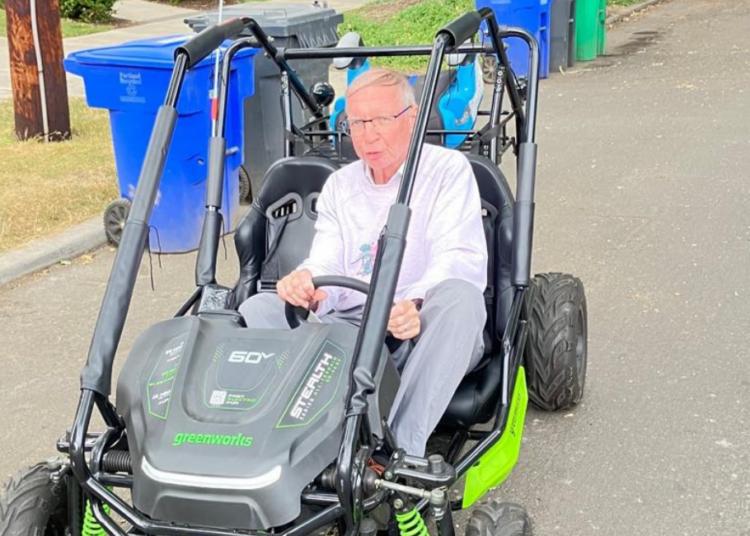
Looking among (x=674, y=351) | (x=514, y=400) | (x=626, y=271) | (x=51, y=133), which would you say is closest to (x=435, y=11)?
(x=51, y=133)

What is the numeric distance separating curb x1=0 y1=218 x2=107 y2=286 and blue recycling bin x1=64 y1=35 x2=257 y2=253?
343 millimetres

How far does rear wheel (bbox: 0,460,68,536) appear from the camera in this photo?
102 inches

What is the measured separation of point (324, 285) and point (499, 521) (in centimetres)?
77

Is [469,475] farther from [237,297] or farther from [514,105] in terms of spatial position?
[514,105]

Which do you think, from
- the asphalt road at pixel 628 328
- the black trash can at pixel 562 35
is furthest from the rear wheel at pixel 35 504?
the black trash can at pixel 562 35

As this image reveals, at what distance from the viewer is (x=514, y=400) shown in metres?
2.98

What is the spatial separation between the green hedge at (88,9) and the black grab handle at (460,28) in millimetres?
14321

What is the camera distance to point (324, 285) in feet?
9.07

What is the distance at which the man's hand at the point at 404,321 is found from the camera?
8.67ft

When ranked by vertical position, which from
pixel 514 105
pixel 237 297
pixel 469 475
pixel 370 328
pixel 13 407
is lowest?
pixel 13 407

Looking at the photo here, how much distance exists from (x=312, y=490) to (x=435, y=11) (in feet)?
41.6

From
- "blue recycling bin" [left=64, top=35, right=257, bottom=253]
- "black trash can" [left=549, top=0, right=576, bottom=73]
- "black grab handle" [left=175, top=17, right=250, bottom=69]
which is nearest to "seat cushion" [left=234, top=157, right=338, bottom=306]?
"black grab handle" [left=175, top=17, right=250, bottom=69]

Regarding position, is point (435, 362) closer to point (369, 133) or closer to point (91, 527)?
point (369, 133)

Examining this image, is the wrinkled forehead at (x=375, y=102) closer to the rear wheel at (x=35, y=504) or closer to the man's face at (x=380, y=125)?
the man's face at (x=380, y=125)
